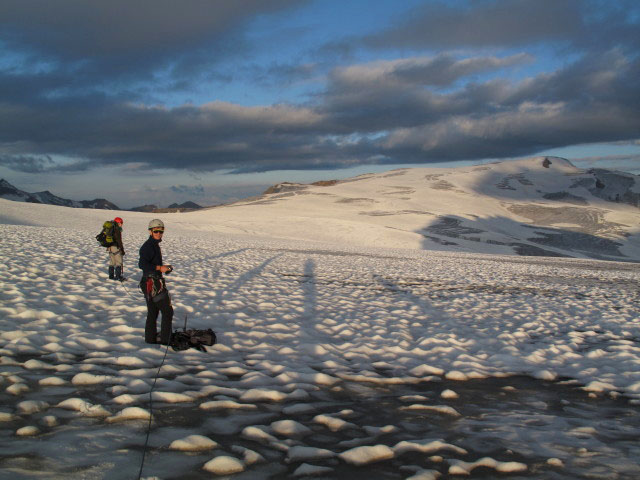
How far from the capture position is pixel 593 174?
161750 mm

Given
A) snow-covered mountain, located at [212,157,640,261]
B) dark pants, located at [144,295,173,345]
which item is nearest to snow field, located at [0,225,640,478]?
dark pants, located at [144,295,173,345]

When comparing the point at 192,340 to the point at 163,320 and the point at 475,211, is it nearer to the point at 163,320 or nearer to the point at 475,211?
the point at 163,320

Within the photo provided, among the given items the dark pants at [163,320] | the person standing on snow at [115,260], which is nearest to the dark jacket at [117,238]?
the person standing on snow at [115,260]

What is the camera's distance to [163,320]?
8930 millimetres

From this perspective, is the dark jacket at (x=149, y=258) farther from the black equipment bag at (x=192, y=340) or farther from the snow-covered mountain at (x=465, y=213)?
the snow-covered mountain at (x=465, y=213)

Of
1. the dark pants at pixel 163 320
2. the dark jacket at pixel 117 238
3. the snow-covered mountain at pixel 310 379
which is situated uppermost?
the dark jacket at pixel 117 238

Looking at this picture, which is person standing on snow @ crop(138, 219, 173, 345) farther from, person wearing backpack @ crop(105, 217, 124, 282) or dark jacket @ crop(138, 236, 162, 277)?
person wearing backpack @ crop(105, 217, 124, 282)

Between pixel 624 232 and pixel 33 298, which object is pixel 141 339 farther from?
pixel 624 232

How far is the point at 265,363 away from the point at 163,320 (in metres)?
2.16

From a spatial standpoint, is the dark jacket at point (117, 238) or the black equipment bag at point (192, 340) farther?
the dark jacket at point (117, 238)

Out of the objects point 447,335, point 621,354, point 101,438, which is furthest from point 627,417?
point 101,438

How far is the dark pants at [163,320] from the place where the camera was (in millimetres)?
8883

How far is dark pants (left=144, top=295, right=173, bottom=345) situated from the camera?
8883 millimetres

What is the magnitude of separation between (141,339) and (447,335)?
667 cm
